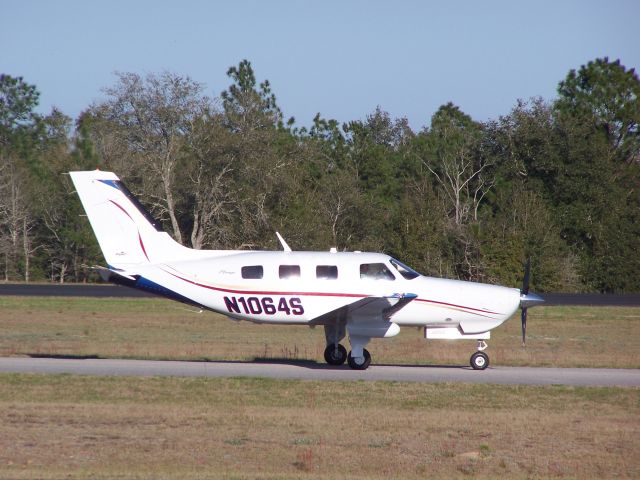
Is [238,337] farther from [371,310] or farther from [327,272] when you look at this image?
[371,310]

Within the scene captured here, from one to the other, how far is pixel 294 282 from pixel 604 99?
162 ft

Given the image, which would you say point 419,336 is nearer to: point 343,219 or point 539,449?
point 539,449

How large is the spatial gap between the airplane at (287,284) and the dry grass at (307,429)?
226 centimetres

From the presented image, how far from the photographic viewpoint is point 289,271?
19.2 m

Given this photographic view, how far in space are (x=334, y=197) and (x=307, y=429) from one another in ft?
131

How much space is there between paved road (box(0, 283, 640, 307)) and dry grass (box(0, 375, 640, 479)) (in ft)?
82.9

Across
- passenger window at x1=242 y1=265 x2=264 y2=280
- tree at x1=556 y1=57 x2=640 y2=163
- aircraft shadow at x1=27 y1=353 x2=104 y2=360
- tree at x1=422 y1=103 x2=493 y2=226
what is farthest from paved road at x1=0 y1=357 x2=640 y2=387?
tree at x1=556 y1=57 x2=640 y2=163

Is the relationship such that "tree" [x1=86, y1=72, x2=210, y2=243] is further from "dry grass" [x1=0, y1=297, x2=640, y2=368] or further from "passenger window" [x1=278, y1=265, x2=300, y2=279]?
"passenger window" [x1=278, y1=265, x2=300, y2=279]

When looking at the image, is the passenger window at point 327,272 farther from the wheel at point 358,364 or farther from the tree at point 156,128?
the tree at point 156,128

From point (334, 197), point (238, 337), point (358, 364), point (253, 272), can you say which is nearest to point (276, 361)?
point (358, 364)

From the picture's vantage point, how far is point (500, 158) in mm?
56719

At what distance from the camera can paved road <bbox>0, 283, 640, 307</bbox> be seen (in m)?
41.7

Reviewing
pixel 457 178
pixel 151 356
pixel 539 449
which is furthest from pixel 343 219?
pixel 539 449

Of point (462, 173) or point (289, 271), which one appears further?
point (462, 173)
